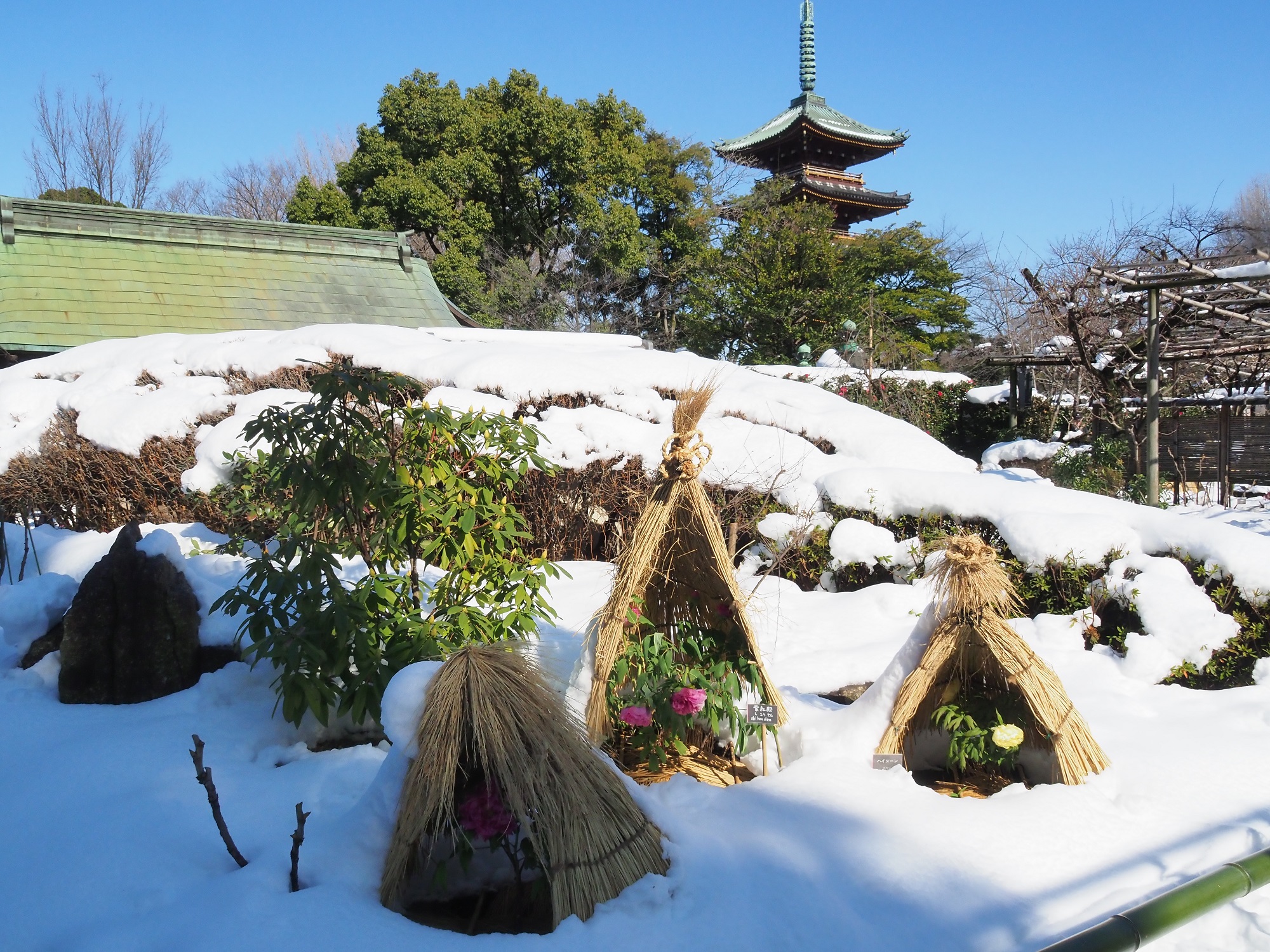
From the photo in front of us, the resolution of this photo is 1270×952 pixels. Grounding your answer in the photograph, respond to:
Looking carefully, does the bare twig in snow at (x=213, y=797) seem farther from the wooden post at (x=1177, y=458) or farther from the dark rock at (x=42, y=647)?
the wooden post at (x=1177, y=458)

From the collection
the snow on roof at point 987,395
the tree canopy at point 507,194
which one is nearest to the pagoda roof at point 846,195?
the tree canopy at point 507,194

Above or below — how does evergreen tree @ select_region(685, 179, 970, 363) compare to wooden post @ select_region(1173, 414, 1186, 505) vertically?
above

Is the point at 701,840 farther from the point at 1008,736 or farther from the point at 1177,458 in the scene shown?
the point at 1177,458

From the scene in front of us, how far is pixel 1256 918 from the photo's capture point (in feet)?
8.18

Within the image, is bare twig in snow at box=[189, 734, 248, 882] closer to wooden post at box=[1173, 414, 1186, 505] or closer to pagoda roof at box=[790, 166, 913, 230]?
wooden post at box=[1173, 414, 1186, 505]

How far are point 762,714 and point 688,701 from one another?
0.28 meters

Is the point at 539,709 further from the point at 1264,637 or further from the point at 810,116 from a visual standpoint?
the point at 810,116

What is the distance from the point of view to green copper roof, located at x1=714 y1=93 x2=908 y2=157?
2545 cm

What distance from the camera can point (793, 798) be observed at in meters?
2.91

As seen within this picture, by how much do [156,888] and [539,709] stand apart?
1.20m

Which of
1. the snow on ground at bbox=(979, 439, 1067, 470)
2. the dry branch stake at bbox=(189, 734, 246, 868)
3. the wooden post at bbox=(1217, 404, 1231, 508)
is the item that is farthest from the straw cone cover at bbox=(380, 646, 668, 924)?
the snow on ground at bbox=(979, 439, 1067, 470)

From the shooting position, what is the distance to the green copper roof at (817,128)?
25453 millimetres

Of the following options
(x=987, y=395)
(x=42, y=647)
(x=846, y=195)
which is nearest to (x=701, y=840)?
(x=42, y=647)

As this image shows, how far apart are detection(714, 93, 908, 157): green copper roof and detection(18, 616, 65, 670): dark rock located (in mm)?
23604
